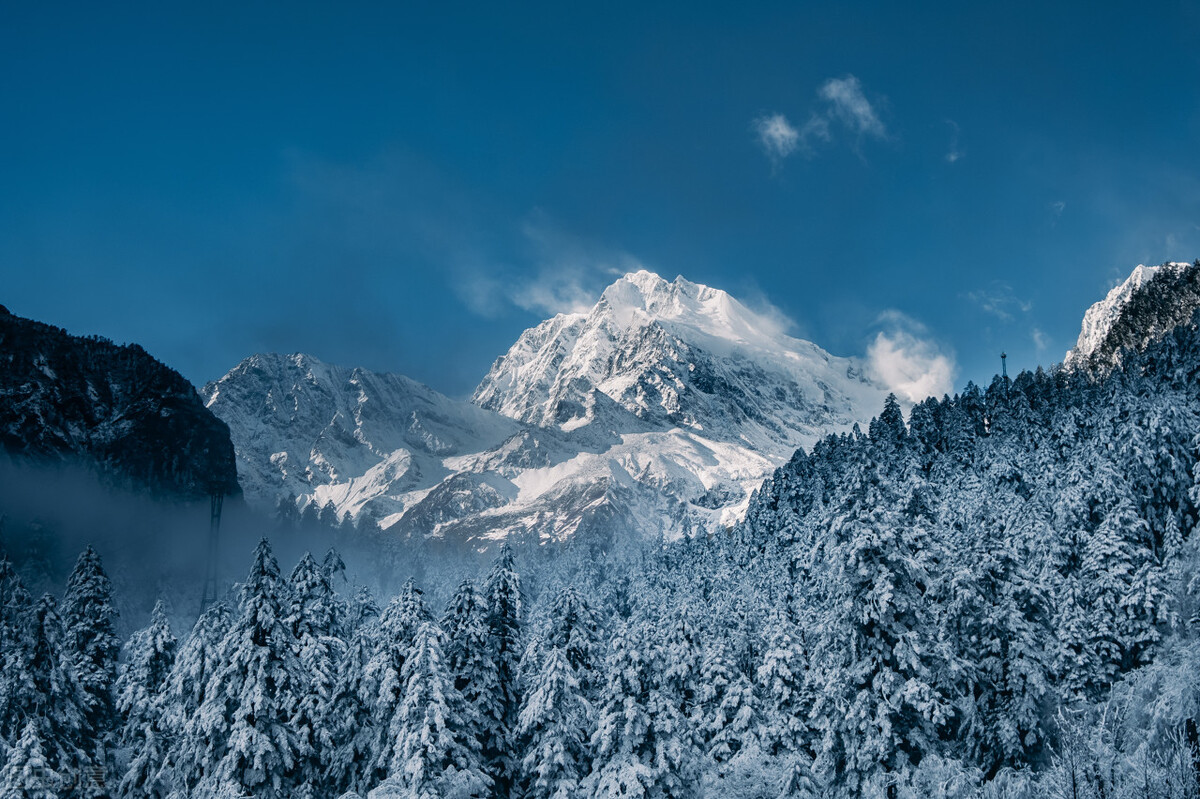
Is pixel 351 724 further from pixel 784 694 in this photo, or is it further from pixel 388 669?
pixel 784 694

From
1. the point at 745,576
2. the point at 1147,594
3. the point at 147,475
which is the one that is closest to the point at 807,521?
the point at 745,576

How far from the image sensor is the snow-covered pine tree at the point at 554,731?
26.3m

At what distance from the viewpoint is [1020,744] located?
25.3 m

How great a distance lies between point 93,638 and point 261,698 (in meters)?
20.5

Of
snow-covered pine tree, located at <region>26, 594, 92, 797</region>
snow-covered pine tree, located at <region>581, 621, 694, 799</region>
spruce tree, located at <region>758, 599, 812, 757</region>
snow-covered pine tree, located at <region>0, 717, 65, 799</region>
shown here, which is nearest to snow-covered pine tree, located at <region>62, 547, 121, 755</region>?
snow-covered pine tree, located at <region>26, 594, 92, 797</region>

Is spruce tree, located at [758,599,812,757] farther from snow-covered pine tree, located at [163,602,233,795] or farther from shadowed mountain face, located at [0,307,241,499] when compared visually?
shadowed mountain face, located at [0,307,241,499]

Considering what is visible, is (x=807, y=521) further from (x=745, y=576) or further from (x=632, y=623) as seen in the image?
(x=632, y=623)

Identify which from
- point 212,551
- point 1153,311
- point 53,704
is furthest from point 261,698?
point 212,551

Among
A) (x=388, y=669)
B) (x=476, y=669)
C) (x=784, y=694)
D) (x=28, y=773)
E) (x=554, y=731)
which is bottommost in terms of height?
(x=28, y=773)

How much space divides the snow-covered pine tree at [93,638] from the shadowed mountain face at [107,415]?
116 meters

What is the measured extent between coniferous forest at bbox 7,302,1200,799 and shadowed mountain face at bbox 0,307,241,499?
12107cm

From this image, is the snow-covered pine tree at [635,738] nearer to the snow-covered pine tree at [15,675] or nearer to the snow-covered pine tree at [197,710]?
the snow-covered pine tree at [197,710]

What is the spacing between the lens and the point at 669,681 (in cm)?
3591

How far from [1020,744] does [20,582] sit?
4410cm
